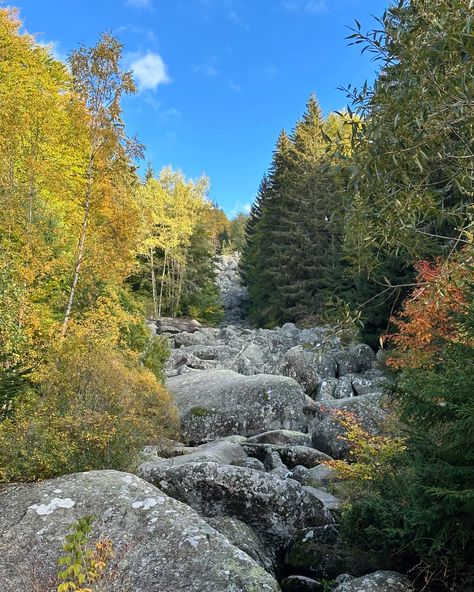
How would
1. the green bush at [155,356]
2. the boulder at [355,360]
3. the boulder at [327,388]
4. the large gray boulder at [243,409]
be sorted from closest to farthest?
1. the large gray boulder at [243,409]
2. the green bush at [155,356]
3. the boulder at [327,388]
4. the boulder at [355,360]

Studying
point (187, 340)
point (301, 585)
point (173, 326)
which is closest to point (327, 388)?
point (301, 585)

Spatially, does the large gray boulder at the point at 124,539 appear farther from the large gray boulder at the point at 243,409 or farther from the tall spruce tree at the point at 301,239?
the tall spruce tree at the point at 301,239

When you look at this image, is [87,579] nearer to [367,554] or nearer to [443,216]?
[367,554]

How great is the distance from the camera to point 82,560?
373cm

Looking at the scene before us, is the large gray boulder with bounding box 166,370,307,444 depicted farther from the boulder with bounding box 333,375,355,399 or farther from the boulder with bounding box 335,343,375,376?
the boulder with bounding box 335,343,375,376

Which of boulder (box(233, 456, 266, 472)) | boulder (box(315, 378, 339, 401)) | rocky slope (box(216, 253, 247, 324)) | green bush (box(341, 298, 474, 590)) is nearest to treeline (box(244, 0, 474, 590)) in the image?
green bush (box(341, 298, 474, 590))

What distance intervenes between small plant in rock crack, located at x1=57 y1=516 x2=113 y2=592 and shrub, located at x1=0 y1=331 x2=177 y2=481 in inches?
76.6

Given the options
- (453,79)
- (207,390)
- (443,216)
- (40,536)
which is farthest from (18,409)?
(207,390)

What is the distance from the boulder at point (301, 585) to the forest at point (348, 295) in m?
0.28

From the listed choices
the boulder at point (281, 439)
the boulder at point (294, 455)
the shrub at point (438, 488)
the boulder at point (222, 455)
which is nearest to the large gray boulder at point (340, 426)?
the boulder at point (281, 439)

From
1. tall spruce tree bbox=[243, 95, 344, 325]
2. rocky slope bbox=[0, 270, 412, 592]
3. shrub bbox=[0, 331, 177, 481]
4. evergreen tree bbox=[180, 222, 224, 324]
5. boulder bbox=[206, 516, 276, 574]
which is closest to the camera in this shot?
rocky slope bbox=[0, 270, 412, 592]

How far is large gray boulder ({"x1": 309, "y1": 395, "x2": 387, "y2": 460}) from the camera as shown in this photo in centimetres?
1127

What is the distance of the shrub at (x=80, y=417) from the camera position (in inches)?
232

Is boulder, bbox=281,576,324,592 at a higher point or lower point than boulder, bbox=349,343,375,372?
lower
